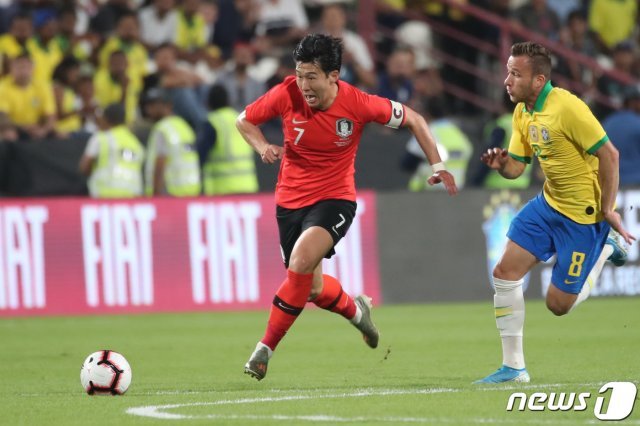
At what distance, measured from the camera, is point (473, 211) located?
16031mm

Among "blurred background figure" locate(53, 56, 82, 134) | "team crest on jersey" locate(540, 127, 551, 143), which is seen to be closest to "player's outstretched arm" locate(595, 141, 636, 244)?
"team crest on jersey" locate(540, 127, 551, 143)

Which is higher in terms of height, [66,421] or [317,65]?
[317,65]

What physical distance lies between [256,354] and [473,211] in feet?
24.6

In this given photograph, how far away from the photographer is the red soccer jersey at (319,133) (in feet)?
30.4

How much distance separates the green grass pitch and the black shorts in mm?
947

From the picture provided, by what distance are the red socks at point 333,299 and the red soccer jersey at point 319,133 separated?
0.74 m

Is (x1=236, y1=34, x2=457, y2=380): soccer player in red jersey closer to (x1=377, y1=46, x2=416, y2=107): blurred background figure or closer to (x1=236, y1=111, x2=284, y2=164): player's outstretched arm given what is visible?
(x1=236, y1=111, x2=284, y2=164): player's outstretched arm

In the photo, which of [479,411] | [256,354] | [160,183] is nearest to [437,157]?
[256,354]

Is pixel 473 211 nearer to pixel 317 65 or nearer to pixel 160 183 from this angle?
pixel 160 183

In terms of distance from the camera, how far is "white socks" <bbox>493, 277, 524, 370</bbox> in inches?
347

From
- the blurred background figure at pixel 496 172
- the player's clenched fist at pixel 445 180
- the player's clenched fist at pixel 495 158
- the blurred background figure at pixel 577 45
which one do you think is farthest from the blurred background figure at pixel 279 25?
the player's clenched fist at pixel 495 158

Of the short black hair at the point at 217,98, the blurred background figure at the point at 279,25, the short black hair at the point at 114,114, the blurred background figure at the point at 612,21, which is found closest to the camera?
the short black hair at the point at 217,98

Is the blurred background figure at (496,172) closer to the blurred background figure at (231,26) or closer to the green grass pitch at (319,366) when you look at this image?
the green grass pitch at (319,366)

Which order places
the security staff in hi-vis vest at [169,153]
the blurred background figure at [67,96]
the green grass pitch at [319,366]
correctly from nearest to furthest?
1. the green grass pitch at [319,366]
2. the security staff in hi-vis vest at [169,153]
3. the blurred background figure at [67,96]
